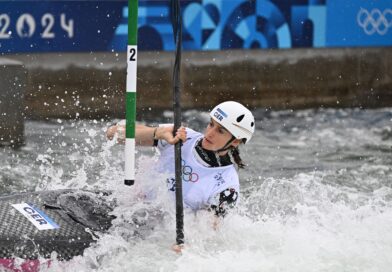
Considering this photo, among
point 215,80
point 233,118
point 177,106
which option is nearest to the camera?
point 177,106

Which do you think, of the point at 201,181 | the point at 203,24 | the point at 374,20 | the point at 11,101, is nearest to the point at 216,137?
the point at 201,181

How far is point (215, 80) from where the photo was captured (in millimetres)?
13305

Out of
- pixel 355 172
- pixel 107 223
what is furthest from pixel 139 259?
pixel 355 172

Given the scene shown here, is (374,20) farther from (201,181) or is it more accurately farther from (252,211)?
(201,181)

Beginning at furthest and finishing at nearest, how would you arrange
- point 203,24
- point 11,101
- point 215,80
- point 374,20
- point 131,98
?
point 374,20, point 215,80, point 203,24, point 11,101, point 131,98

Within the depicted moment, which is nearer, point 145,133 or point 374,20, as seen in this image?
point 145,133

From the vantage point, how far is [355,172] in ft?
33.4

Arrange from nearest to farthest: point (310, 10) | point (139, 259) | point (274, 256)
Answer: point (139, 259)
point (274, 256)
point (310, 10)

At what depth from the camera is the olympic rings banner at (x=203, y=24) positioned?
11.8 metres

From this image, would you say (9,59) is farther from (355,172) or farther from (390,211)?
(390,211)

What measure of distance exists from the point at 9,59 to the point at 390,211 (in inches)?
231

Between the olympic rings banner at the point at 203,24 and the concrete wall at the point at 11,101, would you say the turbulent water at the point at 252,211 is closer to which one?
the concrete wall at the point at 11,101

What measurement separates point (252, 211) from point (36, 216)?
185 centimetres

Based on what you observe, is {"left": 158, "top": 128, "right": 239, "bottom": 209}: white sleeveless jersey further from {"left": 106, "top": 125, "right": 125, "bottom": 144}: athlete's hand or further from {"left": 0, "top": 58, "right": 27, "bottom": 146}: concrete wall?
{"left": 0, "top": 58, "right": 27, "bottom": 146}: concrete wall
